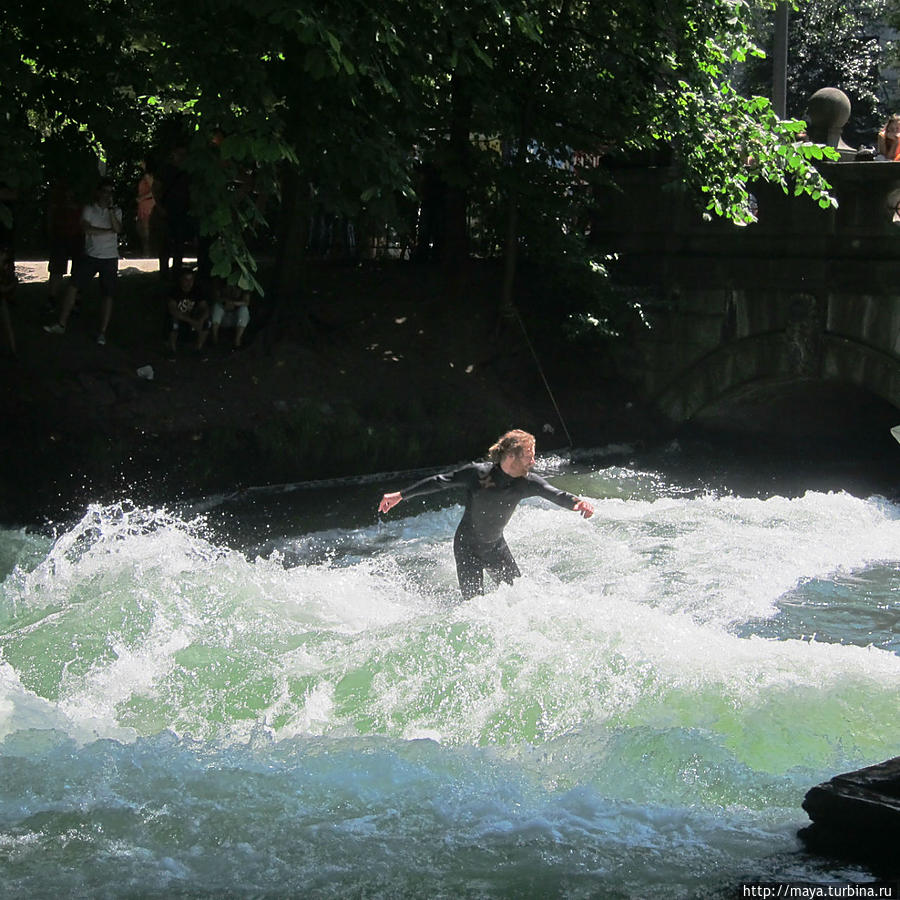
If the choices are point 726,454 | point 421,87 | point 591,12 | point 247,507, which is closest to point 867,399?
point 726,454

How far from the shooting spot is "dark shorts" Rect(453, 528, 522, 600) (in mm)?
10023

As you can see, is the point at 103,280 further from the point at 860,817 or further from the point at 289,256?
the point at 860,817

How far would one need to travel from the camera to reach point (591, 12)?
17.7 m

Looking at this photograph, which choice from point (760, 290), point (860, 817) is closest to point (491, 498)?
point (860, 817)

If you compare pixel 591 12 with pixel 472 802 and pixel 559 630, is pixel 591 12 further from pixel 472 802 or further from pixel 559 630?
pixel 472 802

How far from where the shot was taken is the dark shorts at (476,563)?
1002 centimetres

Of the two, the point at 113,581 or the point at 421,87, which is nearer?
the point at 113,581

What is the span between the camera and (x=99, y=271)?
15.9 meters

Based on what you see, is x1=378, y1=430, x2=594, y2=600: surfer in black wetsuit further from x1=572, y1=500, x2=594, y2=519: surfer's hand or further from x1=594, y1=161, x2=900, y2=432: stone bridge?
x1=594, y1=161, x2=900, y2=432: stone bridge

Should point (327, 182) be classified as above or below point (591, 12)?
below

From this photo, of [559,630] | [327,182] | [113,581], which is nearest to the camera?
[559,630]

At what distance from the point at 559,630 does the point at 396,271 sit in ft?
39.9

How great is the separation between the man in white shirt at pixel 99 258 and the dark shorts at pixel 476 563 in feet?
25.1

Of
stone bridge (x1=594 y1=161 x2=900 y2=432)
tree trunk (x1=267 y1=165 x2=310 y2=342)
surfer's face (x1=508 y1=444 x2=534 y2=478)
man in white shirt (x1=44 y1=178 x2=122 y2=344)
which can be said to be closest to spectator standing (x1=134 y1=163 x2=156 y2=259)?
tree trunk (x1=267 y1=165 x2=310 y2=342)
